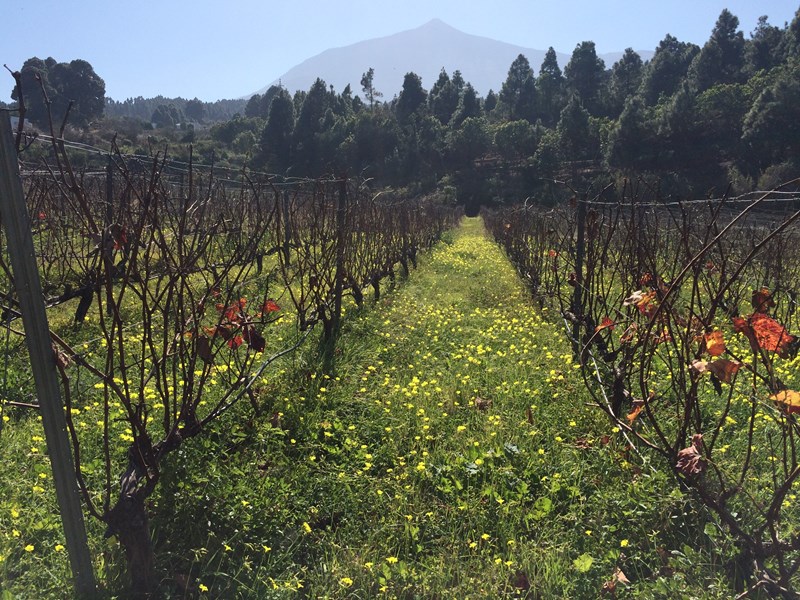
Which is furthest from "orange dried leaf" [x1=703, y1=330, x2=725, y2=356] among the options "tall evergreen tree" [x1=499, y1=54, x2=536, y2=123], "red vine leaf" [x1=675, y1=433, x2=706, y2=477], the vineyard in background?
"tall evergreen tree" [x1=499, y1=54, x2=536, y2=123]

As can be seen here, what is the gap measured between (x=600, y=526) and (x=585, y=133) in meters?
43.0

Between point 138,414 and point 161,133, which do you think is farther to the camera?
point 161,133

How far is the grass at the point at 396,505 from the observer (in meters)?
2.37

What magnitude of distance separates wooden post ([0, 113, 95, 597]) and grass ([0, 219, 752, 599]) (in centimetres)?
30

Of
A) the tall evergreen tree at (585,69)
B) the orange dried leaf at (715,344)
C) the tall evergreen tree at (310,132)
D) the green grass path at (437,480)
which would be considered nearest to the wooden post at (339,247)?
the green grass path at (437,480)

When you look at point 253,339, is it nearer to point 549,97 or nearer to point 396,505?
point 396,505

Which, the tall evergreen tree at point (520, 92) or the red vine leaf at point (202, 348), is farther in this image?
the tall evergreen tree at point (520, 92)

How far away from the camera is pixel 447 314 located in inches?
297

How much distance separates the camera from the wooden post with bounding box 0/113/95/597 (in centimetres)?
164

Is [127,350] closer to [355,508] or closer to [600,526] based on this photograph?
[355,508]

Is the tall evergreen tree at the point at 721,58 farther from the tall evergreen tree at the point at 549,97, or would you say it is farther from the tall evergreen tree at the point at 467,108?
the tall evergreen tree at the point at 467,108

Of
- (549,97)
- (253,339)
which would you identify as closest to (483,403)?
(253,339)

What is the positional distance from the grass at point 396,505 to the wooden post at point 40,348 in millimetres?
300

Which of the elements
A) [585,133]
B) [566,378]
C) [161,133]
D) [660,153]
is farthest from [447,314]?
[161,133]
